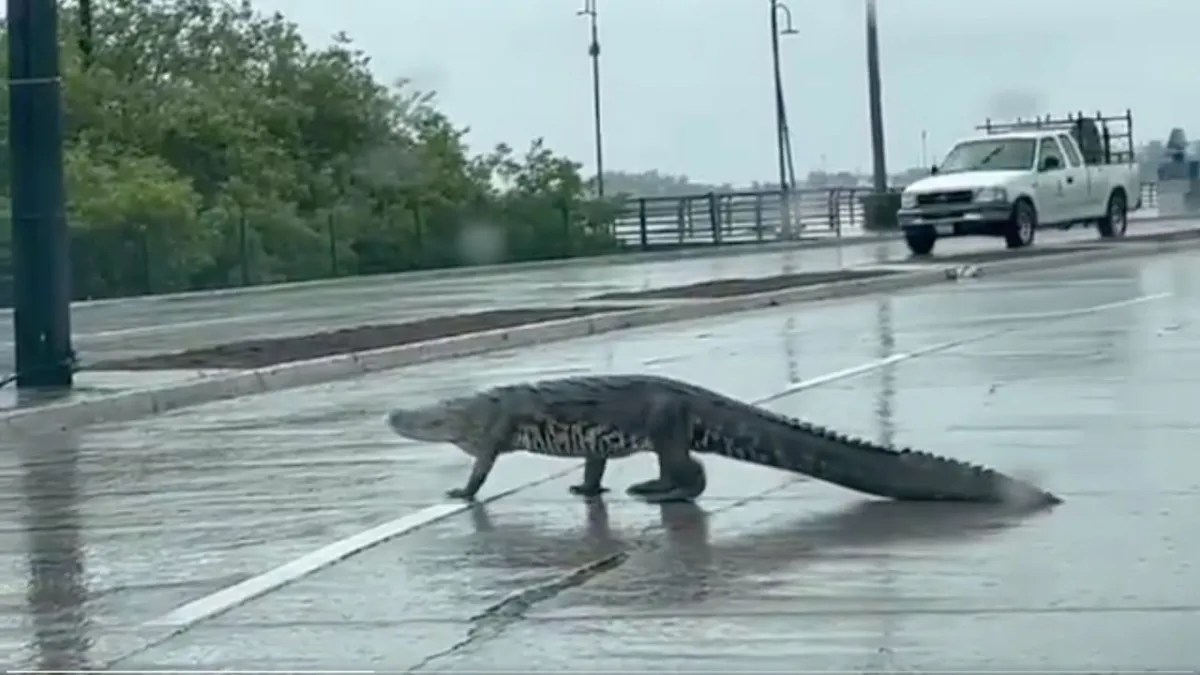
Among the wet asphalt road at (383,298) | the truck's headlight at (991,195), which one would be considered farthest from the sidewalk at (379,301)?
the truck's headlight at (991,195)

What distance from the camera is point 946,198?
41.6 meters

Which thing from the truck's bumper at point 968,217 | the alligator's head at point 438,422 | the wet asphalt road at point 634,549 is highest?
the truck's bumper at point 968,217

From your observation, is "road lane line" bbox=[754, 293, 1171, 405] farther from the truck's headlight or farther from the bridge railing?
the bridge railing

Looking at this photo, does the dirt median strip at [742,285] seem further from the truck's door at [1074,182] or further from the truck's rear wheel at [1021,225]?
the truck's door at [1074,182]

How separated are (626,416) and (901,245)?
37.4m

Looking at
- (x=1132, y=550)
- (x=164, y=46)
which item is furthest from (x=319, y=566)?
(x=164, y=46)

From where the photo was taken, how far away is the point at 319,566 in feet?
34.1

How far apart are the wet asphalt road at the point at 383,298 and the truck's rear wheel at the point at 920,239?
36 centimetres

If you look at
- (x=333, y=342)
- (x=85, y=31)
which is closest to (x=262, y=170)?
(x=85, y=31)

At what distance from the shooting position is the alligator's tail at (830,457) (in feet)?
37.1

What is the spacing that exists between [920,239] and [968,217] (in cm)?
120

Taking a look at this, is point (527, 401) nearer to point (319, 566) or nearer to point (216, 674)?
point (319, 566)

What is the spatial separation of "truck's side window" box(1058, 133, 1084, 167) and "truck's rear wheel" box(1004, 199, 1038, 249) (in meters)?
1.77

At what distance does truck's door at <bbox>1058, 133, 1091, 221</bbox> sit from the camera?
4338 centimetres
